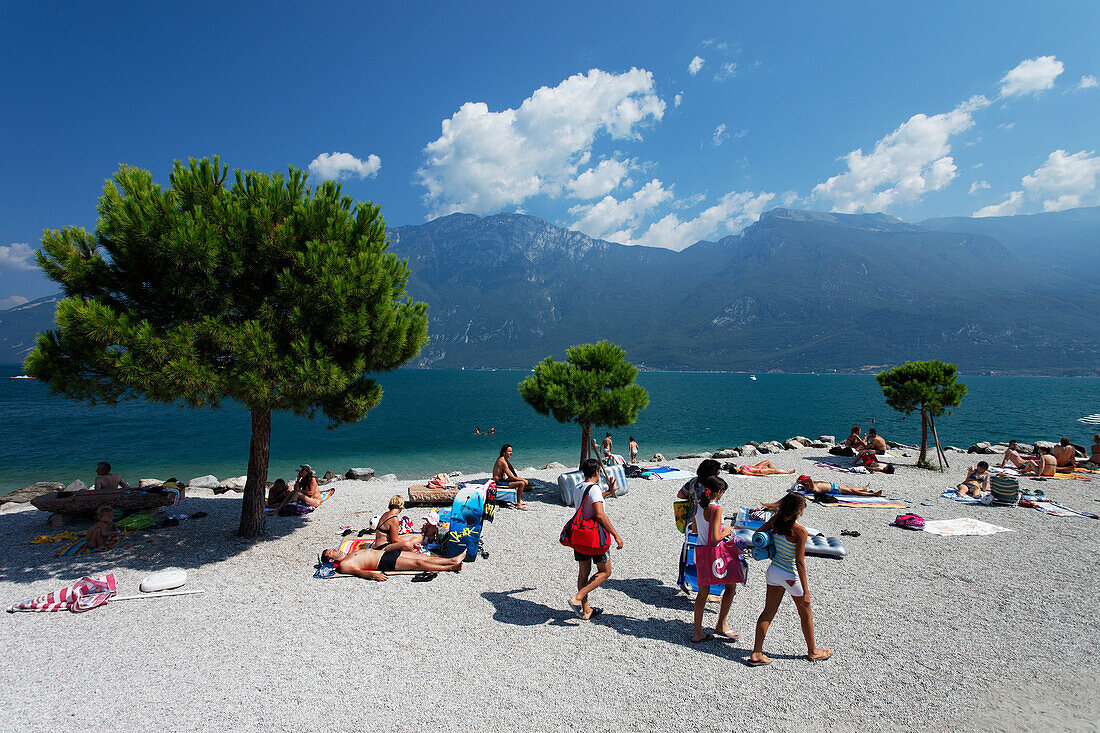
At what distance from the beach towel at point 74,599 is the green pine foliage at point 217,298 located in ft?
9.53

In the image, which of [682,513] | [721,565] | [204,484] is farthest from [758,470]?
[204,484]

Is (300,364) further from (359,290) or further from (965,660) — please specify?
(965,660)

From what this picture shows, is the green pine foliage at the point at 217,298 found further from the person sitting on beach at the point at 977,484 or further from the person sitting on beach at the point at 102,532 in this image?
the person sitting on beach at the point at 977,484

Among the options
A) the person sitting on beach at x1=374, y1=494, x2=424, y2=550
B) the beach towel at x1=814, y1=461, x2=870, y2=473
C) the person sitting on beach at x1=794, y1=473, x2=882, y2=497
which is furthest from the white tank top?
the beach towel at x1=814, y1=461, x2=870, y2=473

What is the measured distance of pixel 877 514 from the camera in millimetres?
11758

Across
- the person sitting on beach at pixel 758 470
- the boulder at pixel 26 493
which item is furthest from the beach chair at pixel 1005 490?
the boulder at pixel 26 493

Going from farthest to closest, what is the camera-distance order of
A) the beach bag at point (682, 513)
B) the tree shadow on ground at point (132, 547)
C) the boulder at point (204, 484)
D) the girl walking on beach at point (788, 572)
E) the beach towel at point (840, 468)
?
the beach towel at point (840, 468)
the boulder at point (204, 484)
the tree shadow on ground at point (132, 547)
the beach bag at point (682, 513)
the girl walking on beach at point (788, 572)

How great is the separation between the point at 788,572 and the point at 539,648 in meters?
2.99

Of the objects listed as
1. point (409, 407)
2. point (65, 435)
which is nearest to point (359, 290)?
point (65, 435)

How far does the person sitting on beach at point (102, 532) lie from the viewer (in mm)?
8820

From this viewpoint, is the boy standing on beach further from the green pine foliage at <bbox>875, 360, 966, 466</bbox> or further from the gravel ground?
the green pine foliage at <bbox>875, 360, 966, 466</bbox>

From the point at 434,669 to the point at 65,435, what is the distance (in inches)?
1875

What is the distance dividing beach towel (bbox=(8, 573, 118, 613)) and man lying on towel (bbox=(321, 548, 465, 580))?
2929 millimetres

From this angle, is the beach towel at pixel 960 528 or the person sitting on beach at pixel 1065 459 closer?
the beach towel at pixel 960 528
